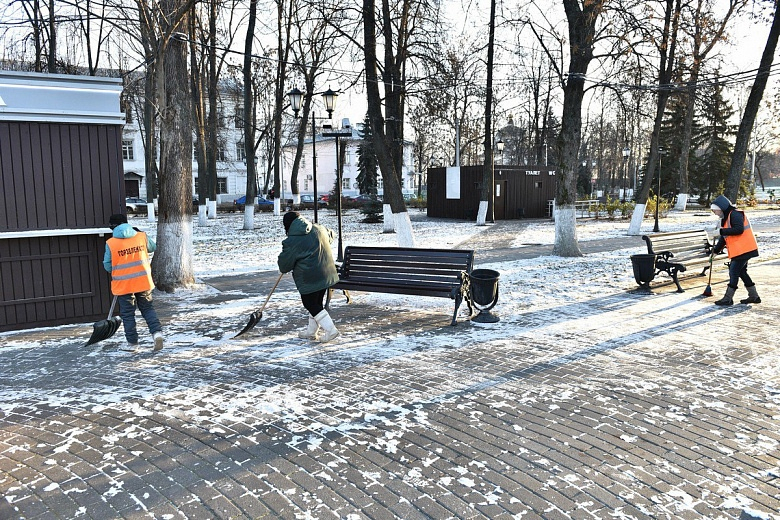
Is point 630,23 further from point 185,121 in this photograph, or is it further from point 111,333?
point 111,333

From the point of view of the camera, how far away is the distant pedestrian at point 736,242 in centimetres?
798

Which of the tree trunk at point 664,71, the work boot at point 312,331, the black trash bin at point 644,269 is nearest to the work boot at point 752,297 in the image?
the black trash bin at point 644,269

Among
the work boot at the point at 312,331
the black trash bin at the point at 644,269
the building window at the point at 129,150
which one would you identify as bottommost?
the work boot at the point at 312,331

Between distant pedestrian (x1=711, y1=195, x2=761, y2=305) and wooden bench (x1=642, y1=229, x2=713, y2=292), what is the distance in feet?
2.94

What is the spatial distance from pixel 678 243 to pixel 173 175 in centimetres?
866

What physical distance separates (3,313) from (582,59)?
11873 millimetres

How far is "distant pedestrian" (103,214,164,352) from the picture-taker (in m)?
6.16

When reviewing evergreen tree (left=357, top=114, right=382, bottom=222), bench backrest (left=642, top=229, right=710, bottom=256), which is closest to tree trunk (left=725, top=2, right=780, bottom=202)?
bench backrest (left=642, top=229, right=710, bottom=256)

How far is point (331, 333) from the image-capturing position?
6434 millimetres

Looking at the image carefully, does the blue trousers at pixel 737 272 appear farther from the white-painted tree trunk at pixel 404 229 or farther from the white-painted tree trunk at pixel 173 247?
the white-painted tree trunk at pixel 173 247

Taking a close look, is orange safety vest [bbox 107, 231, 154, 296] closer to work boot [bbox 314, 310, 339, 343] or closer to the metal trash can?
work boot [bbox 314, 310, 339, 343]

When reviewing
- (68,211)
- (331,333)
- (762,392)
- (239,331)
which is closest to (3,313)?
(68,211)

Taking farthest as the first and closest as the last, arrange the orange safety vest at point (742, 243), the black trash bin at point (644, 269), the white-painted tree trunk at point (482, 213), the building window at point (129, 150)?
the building window at point (129, 150)
the white-painted tree trunk at point (482, 213)
the black trash bin at point (644, 269)
the orange safety vest at point (742, 243)

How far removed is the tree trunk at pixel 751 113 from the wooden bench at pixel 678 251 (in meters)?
5.02
